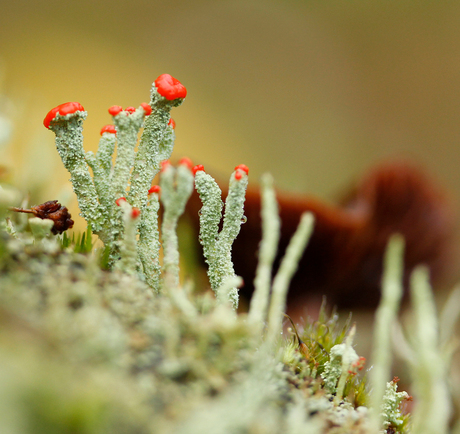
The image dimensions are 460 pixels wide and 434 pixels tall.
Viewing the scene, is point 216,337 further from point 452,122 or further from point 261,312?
point 452,122

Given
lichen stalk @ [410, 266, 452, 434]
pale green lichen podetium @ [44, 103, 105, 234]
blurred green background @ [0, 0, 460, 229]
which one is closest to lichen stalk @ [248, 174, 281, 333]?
lichen stalk @ [410, 266, 452, 434]

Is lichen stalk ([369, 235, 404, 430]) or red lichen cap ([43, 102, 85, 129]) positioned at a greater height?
red lichen cap ([43, 102, 85, 129])

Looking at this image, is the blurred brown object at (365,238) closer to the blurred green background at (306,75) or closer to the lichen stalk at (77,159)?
the lichen stalk at (77,159)

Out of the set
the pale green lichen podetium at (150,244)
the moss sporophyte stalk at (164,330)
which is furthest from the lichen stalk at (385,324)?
the pale green lichen podetium at (150,244)

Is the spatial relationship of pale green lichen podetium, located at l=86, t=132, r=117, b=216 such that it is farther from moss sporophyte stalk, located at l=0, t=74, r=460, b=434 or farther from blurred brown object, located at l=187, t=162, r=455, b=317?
blurred brown object, located at l=187, t=162, r=455, b=317

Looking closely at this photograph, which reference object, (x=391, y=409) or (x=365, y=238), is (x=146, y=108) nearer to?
(x=391, y=409)

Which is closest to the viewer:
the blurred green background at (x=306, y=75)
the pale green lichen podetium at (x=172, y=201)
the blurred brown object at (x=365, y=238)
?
the pale green lichen podetium at (x=172, y=201)

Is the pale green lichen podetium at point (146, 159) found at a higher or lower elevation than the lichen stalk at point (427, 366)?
higher
